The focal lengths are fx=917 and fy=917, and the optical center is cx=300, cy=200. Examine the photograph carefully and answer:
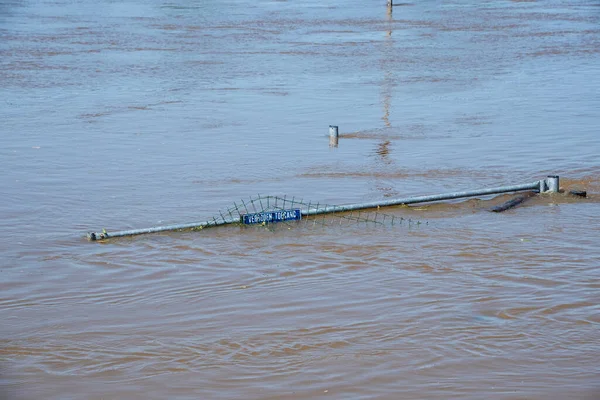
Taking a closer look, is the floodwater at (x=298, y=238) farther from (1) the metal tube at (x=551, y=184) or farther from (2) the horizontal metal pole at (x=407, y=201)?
(2) the horizontal metal pole at (x=407, y=201)

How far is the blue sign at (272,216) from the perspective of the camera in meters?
9.25

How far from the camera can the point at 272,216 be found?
9.31 m

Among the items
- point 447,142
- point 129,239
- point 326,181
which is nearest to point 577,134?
point 447,142

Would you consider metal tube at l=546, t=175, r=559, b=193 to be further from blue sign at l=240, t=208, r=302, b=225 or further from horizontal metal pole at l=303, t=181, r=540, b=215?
blue sign at l=240, t=208, r=302, b=225

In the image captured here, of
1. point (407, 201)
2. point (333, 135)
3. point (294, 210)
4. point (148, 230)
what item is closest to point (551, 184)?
point (407, 201)

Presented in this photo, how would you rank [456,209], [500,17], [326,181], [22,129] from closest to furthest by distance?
[456,209]
[326,181]
[22,129]
[500,17]

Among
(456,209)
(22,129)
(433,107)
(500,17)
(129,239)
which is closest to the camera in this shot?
(129,239)

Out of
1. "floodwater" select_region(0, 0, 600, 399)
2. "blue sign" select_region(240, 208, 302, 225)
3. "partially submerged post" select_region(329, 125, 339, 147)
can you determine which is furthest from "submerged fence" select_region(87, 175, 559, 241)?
"partially submerged post" select_region(329, 125, 339, 147)

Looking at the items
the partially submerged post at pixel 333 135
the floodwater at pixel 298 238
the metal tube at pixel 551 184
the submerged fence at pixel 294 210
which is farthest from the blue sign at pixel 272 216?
the partially submerged post at pixel 333 135

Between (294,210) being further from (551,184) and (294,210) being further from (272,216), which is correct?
(551,184)

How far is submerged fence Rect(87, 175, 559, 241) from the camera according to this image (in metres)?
9.03

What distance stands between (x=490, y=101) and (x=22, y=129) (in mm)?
8351

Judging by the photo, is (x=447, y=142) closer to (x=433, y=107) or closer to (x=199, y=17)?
(x=433, y=107)

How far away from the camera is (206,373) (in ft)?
19.7
